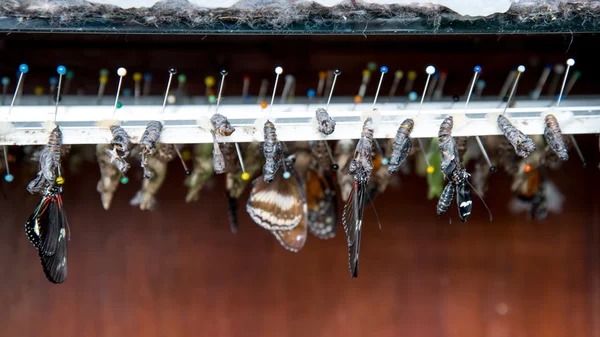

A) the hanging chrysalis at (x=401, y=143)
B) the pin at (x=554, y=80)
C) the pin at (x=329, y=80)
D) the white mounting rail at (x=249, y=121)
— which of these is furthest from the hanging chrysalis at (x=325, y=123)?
the pin at (x=554, y=80)

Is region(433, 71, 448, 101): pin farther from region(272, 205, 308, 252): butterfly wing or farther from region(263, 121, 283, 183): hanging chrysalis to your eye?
region(263, 121, 283, 183): hanging chrysalis

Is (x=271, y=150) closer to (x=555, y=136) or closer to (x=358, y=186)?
(x=358, y=186)

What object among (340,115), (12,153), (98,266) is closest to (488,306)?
(340,115)

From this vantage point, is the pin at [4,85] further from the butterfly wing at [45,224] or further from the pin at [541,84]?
the pin at [541,84]

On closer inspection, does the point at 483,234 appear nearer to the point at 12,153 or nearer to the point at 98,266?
the point at 98,266

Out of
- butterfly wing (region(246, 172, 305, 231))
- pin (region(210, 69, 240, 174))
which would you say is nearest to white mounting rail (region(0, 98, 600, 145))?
pin (region(210, 69, 240, 174))
